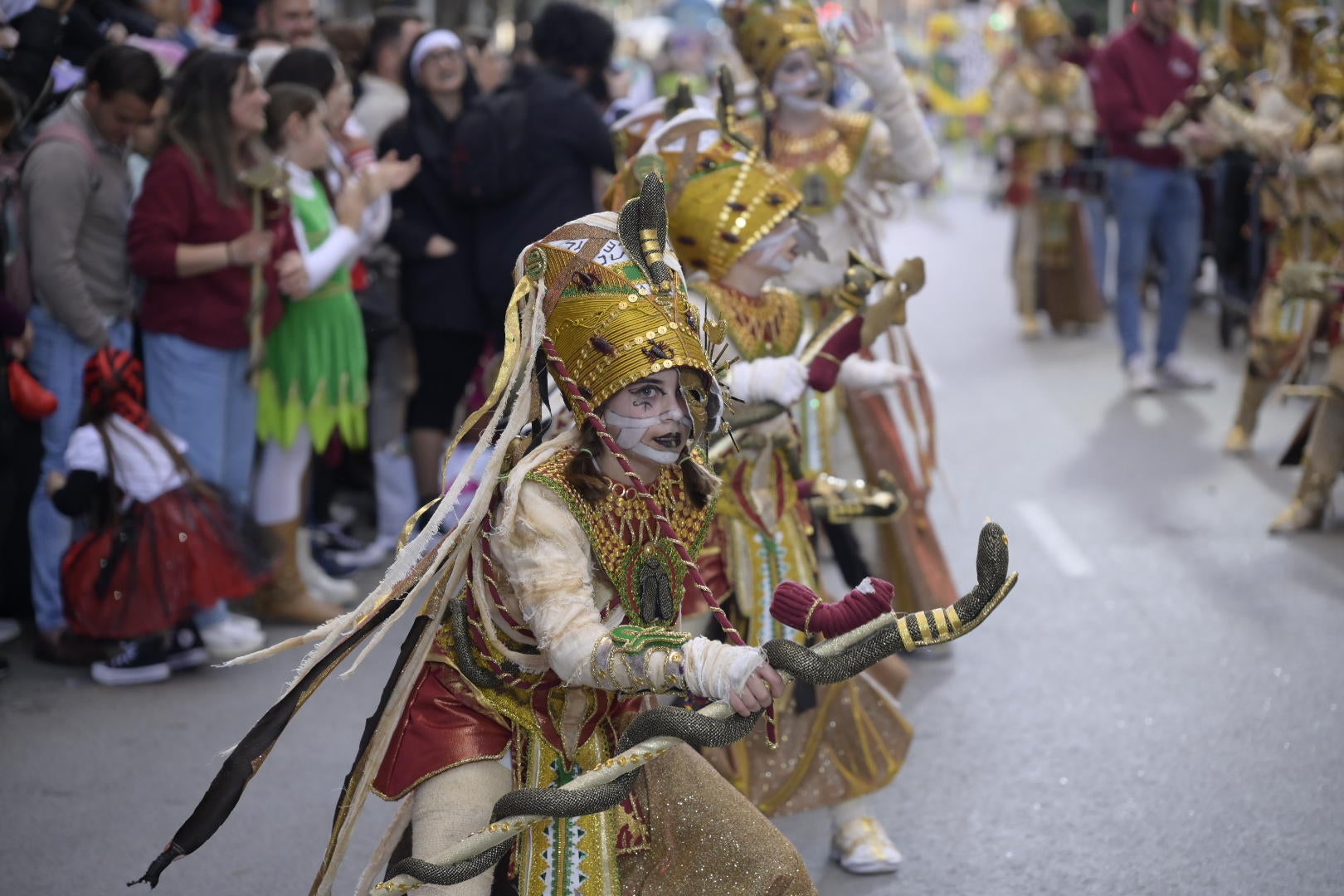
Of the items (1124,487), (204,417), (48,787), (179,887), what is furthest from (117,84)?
(1124,487)

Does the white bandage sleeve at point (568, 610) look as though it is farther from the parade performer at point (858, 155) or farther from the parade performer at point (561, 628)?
the parade performer at point (858, 155)

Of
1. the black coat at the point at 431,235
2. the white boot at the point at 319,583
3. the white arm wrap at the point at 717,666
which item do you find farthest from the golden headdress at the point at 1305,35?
the white arm wrap at the point at 717,666

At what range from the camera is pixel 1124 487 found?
759 centimetres

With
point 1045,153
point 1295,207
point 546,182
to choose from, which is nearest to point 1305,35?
point 1295,207

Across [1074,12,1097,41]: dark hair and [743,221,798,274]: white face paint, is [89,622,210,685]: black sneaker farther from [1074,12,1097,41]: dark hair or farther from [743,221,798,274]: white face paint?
[1074,12,1097,41]: dark hair

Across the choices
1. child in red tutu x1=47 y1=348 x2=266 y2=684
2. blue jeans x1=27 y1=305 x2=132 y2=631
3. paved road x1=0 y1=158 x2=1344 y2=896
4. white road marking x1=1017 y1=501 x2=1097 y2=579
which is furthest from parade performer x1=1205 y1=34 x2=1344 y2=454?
blue jeans x1=27 y1=305 x2=132 y2=631

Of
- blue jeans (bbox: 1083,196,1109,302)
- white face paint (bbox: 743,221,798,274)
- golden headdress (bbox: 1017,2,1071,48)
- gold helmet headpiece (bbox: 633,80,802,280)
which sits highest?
gold helmet headpiece (bbox: 633,80,802,280)

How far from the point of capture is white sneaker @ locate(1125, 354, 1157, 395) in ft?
31.4

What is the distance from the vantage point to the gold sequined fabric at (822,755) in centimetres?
394

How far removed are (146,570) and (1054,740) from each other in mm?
2889

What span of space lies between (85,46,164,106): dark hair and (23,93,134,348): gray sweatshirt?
0.19 meters

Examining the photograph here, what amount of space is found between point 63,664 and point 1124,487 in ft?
15.8

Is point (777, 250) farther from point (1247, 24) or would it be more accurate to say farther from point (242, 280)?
point (1247, 24)

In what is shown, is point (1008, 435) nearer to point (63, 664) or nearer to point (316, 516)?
point (316, 516)
